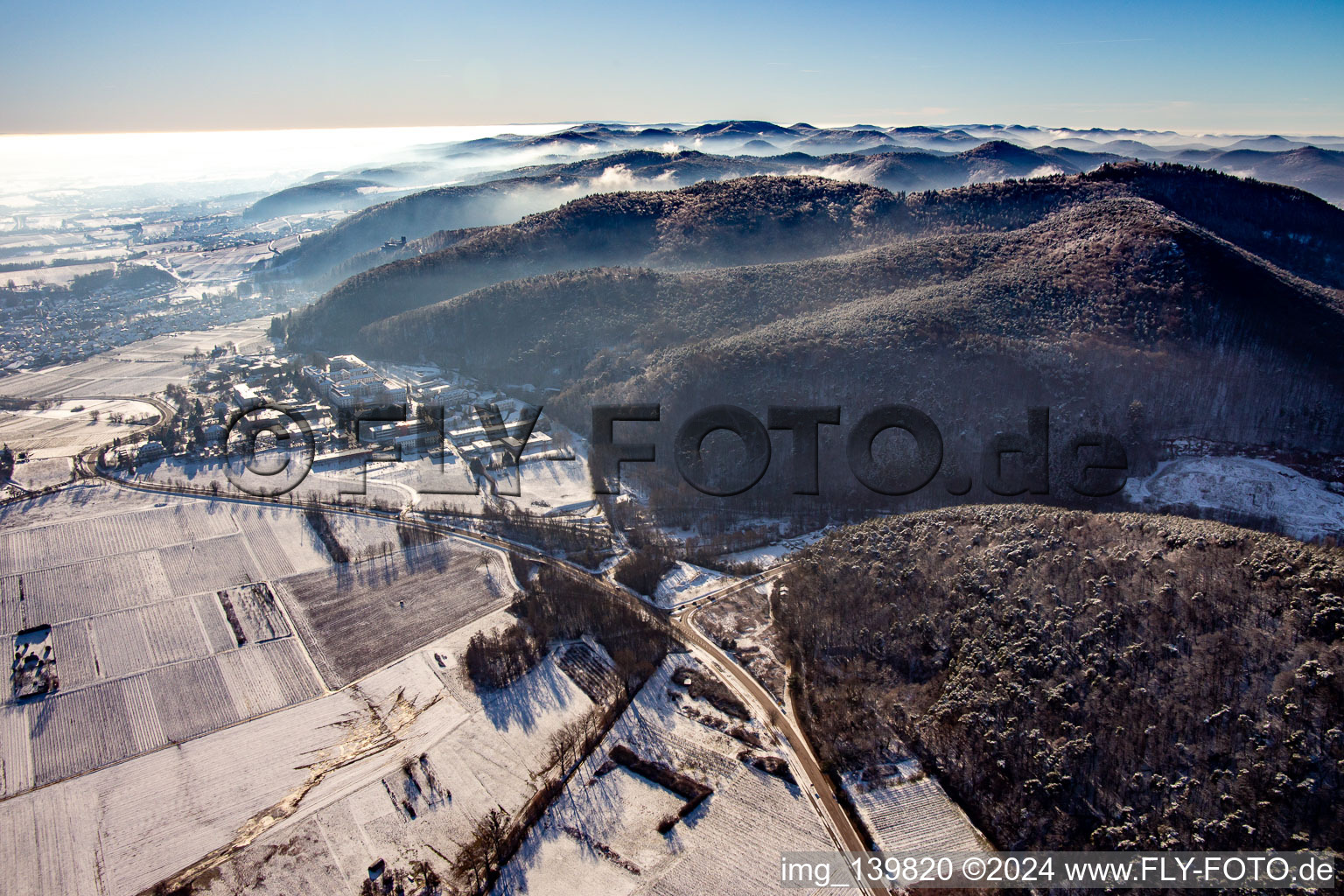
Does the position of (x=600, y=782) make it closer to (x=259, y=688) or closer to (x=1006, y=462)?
(x=259, y=688)

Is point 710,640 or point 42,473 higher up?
point 42,473

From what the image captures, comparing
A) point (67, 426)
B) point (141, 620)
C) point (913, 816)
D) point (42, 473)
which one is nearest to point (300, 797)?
point (141, 620)

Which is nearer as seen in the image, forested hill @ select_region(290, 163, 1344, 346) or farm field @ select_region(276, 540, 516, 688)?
farm field @ select_region(276, 540, 516, 688)

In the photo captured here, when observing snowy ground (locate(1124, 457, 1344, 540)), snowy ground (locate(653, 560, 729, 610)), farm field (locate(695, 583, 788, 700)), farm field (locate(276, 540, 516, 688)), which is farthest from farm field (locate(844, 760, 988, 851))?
snowy ground (locate(1124, 457, 1344, 540))

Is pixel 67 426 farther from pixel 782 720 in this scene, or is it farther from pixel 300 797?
pixel 782 720

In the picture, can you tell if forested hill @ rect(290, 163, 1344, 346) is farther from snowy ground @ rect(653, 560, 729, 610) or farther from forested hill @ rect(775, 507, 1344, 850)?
forested hill @ rect(775, 507, 1344, 850)

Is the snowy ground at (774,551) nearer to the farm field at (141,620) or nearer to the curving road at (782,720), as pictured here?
the curving road at (782,720)
